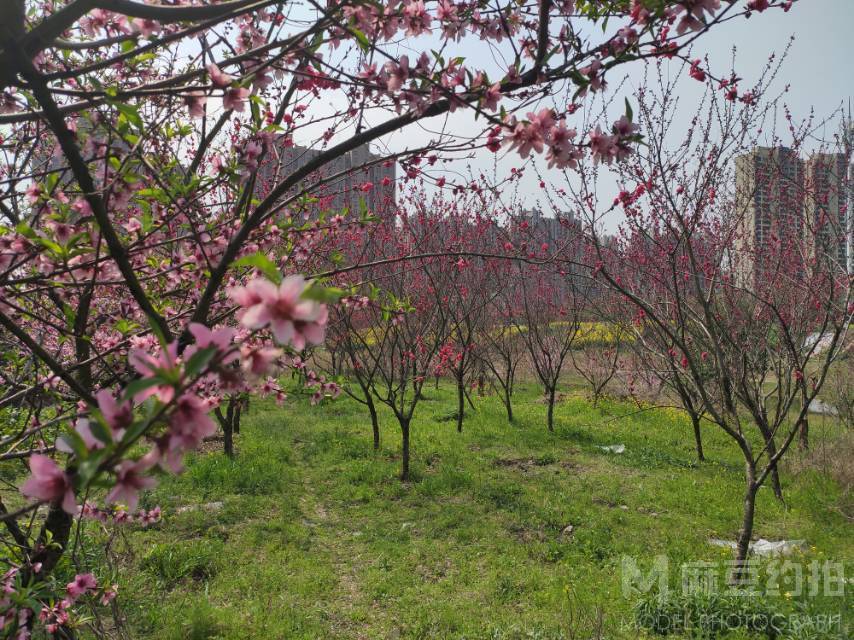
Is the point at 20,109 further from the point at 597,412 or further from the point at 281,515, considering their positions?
the point at 597,412

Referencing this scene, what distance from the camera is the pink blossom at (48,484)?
2.56ft

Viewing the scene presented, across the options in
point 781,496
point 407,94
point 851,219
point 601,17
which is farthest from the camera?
point 781,496

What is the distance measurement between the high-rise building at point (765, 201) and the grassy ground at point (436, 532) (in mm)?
2730

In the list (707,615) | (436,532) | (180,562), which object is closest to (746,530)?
(707,615)

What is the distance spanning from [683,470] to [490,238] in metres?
5.51

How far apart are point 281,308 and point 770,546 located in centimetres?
522

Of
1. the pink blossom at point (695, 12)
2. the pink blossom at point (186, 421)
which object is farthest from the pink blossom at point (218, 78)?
the pink blossom at point (695, 12)

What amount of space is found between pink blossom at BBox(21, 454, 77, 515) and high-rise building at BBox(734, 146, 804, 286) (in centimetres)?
468

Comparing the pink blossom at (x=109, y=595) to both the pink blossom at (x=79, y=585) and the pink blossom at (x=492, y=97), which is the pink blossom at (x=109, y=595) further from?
the pink blossom at (x=492, y=97)

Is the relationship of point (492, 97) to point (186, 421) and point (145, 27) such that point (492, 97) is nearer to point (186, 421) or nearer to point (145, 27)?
point (145, 27)

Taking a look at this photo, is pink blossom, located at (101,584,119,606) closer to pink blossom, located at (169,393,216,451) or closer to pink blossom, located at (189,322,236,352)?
pink blossom, located at (169,393,216,451)

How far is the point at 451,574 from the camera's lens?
13.5 feet

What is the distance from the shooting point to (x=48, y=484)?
0.79 metres

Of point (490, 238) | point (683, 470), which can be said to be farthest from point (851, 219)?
point (490, 238)
